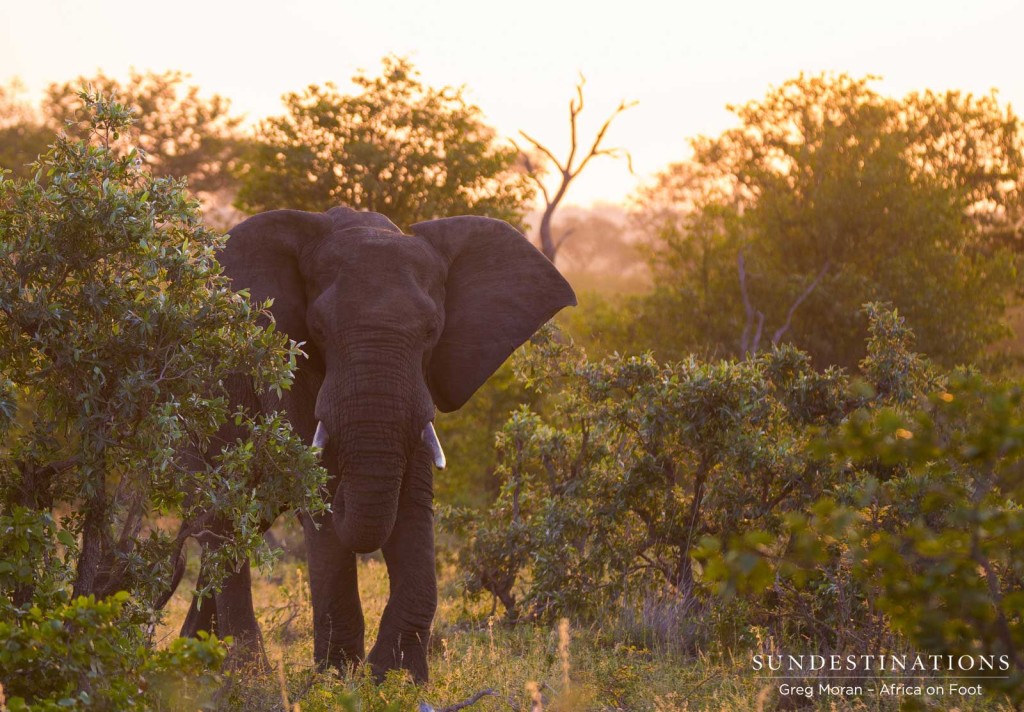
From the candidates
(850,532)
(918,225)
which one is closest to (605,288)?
(918,225)

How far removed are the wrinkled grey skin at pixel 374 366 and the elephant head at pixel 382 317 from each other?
0.03 ft

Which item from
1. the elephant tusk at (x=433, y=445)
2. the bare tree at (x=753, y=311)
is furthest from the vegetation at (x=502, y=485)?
the elephant tusk at (x=433, y=445)

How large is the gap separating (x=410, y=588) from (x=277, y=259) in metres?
2.50

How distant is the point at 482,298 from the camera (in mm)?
9609

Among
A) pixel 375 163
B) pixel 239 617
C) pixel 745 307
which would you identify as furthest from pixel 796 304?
pixel 239 617

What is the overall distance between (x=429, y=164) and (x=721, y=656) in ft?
44.0

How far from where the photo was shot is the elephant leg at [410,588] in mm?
8273

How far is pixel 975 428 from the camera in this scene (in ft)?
13.9

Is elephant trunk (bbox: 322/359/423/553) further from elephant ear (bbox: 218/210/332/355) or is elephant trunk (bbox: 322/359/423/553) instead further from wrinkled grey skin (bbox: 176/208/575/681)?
elephant ear (bbox: 218/210/332/355)

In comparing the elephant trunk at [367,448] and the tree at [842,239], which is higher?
the tree at [842,239]

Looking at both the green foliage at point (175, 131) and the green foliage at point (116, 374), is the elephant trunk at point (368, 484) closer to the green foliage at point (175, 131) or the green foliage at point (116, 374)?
the green foliage at point (116, 374)

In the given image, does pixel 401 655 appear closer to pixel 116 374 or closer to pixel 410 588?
pixel 410 588

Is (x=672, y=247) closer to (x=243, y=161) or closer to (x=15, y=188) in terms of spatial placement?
(x=243, y=161)

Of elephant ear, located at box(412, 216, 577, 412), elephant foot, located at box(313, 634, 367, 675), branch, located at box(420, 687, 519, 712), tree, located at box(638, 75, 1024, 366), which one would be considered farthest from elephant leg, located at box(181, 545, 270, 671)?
tree, located at box(638, 75, 1024, 366)
